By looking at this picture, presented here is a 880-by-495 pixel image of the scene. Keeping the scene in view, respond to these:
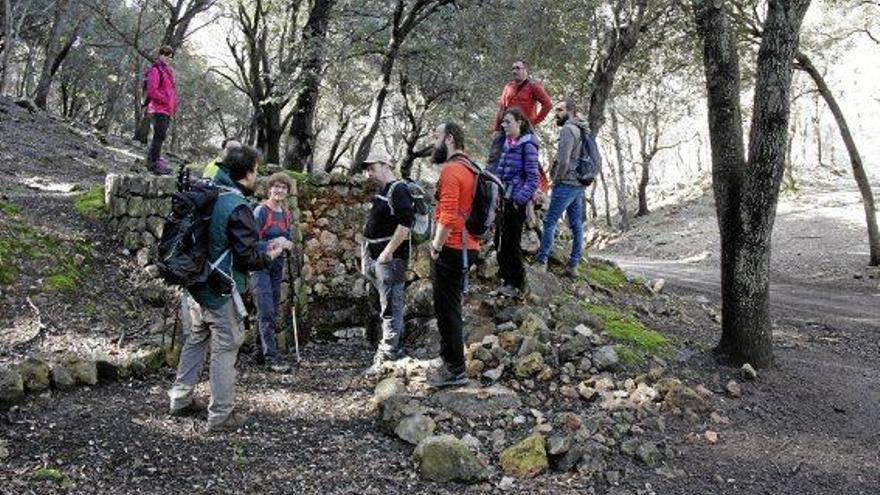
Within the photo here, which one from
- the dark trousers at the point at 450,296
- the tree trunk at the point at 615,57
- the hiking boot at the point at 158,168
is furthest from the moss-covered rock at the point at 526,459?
the tree trunk at the point at 615,57

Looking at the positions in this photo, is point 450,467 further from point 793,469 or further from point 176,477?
point 793,469

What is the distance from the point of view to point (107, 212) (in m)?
8.38

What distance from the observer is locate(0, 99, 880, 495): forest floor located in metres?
4.30

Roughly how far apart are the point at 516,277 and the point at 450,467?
3.07 meters

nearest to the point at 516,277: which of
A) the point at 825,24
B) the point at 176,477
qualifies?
the point at 176,477

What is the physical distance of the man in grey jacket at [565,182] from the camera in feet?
24.2

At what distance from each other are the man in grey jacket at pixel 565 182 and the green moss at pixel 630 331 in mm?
939

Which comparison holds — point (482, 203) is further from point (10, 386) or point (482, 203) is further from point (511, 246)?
point (10, 386)

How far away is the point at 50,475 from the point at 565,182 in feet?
18.0

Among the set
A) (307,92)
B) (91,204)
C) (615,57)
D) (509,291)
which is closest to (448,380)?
(509,291)

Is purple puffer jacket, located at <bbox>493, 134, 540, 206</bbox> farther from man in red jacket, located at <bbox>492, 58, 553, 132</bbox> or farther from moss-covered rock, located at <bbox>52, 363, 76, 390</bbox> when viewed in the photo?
moss-covered rock, located at <bbox>52, 363, 76, 390</bbox>

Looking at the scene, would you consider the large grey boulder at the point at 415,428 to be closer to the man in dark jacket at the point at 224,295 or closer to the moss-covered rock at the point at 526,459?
the moss-covered rock at the point at 526,459

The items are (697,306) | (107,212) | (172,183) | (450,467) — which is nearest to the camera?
(450,467)

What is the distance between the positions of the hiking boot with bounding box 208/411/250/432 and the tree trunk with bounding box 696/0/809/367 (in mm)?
4683
